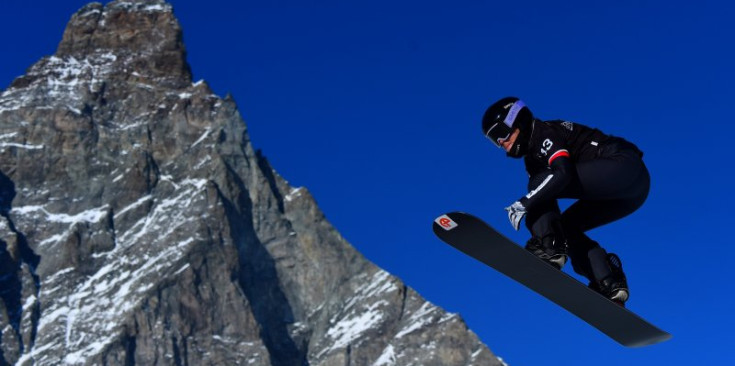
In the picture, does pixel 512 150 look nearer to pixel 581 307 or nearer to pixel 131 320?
pixel 581 307

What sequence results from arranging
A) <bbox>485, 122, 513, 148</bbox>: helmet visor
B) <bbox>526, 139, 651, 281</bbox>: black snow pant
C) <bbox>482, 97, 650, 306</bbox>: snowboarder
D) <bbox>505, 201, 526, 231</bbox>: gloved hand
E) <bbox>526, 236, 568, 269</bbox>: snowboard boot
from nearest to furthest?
<bbox>505, 201, 526, 231</bbox>: gloved hand → <bbox>482, 97, 650, 306</bbox>: snowboarder → <bbox>485, 122, 513, 148</bbox>: helmet visor → <bbox>526, 139, 651, 281</bbox>: black snow pant → <bbox>526, 236, 568, 269</bbox>: snowboard boot

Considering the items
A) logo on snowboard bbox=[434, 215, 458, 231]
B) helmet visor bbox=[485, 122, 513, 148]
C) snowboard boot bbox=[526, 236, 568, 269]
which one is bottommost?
snowboard boot bbox=[526, 236, 568, 269]

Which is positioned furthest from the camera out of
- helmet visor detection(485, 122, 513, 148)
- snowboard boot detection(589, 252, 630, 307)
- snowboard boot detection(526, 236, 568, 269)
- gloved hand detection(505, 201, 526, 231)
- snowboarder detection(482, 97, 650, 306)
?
snowboard boot detection(589, 252, 630, 307)

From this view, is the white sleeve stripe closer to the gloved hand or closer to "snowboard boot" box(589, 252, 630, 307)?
the gloved hand

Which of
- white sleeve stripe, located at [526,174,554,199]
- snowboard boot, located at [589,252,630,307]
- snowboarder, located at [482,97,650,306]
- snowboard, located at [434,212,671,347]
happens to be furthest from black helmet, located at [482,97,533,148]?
snowboard boot, located at [589,252,630,307]

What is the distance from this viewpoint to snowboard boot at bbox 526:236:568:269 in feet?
40.0

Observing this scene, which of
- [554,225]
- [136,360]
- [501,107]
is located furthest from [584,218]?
[136,360]

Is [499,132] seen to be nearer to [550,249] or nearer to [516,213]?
[516,213]

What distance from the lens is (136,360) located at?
18688 cm

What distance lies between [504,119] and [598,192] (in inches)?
51.8

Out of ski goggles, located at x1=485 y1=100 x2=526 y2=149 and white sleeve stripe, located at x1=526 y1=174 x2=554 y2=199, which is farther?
ski goggles, located at x1=485 y1=100 x2=526 y2=149

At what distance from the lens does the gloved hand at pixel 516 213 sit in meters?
11.5

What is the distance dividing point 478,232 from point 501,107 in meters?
1.40

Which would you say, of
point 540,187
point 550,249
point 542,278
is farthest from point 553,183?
point 542,278
